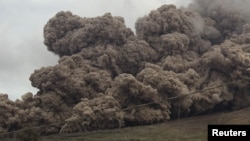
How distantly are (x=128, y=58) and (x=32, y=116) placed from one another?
1130 cm

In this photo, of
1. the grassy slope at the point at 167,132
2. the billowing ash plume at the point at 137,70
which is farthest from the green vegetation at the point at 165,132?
the billowing ash plume at the point at 137,70

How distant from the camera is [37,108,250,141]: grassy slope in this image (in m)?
38.2

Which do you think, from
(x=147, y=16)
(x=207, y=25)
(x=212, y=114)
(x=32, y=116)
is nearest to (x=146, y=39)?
(x=147, y=16)

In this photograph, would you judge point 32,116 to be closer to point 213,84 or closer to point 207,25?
point 213,84

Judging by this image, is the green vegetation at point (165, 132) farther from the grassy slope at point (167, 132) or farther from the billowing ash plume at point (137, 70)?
the billowing ash plume at point (137, 70)

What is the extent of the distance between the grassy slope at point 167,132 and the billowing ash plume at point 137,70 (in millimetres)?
775

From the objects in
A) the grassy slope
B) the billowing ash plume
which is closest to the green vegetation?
the grassy slope

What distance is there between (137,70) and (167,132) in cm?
970

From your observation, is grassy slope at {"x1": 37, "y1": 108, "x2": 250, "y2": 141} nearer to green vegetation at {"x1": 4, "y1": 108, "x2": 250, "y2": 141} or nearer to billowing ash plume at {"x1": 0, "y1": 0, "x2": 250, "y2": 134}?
green vegetation at {"x1": 4, "y1": 108, "x2": 250, "y2": 141}

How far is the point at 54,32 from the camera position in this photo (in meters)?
49.7

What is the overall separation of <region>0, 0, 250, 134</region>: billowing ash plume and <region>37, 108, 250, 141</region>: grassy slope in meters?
0.78

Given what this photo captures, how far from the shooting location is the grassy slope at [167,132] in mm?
38250

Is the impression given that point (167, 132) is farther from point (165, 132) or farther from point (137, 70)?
point (137, 70)

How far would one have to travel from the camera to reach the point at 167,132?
39.5m
